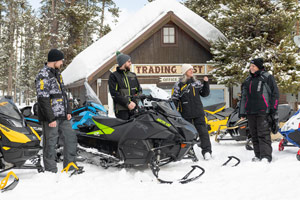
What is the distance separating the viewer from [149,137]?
4.44 meters

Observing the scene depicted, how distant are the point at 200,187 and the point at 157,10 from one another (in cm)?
1439

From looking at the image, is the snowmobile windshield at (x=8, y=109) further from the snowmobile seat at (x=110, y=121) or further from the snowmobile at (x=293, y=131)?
the snowmobile at (x=293, y=131)

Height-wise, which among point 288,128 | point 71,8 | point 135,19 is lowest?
point 288,128

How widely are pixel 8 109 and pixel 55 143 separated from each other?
801 mm

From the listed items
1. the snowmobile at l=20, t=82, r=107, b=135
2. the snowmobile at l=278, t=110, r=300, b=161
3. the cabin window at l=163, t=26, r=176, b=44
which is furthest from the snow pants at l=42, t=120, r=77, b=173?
the cabin window at l=163, t=26, r=176, b=44

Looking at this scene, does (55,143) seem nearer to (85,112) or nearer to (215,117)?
(85,112)

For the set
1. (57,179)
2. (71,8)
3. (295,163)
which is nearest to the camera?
(57,179)

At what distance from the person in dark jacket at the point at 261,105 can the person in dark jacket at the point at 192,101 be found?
2.78ft

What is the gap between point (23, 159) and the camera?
14.1 ft

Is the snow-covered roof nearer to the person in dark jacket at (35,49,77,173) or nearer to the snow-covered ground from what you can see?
the person in dark jacket at (35,49,77,173)

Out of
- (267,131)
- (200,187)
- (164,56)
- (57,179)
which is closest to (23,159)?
(57,179)

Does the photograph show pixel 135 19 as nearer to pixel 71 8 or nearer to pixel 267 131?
pixel 71 8

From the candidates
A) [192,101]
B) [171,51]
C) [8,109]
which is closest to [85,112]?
[8,109]

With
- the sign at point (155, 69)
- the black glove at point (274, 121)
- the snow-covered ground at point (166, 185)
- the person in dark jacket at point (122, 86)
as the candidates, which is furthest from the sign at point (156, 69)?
the snow-covered ground at point (166, 185)
